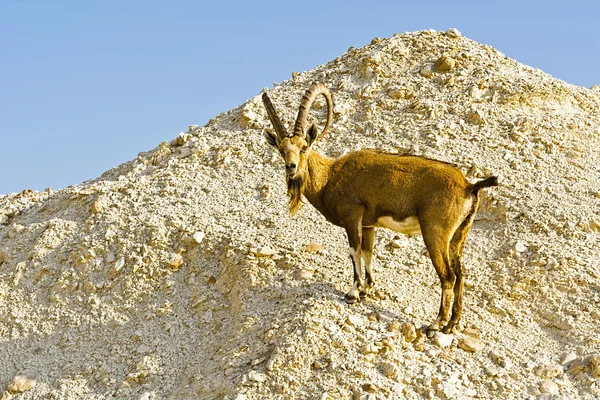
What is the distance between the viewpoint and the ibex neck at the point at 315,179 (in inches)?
437

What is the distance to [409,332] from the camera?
33.8ft

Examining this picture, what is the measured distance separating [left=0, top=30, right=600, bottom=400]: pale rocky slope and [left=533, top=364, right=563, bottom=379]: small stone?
3 centimetres

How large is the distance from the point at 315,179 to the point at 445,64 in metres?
7.89

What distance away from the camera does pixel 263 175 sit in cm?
1529

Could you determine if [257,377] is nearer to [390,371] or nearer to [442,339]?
[390,371]

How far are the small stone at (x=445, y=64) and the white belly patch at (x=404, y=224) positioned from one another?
815cm

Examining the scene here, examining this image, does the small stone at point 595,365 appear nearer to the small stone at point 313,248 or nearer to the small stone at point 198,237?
the small stone at point 313,248

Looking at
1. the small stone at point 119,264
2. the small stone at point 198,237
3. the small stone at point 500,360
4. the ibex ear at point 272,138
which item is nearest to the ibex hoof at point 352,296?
the small stone at point 500,360

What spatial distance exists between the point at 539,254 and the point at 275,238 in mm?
4568

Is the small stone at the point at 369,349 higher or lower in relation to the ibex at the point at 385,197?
lower

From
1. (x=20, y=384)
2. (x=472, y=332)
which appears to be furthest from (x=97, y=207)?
(x=472, y=332)

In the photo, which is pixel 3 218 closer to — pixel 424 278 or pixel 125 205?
pixel 125 205

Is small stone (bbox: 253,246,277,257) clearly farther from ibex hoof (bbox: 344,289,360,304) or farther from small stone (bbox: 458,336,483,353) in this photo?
small stone (bbox: 458,336,483,353)

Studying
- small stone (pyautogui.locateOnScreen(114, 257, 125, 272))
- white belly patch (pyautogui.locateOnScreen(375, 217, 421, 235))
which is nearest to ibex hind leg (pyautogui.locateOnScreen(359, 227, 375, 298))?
white belly patch (pyautogui.locateOnScreen(375, 217, 421, 235))
